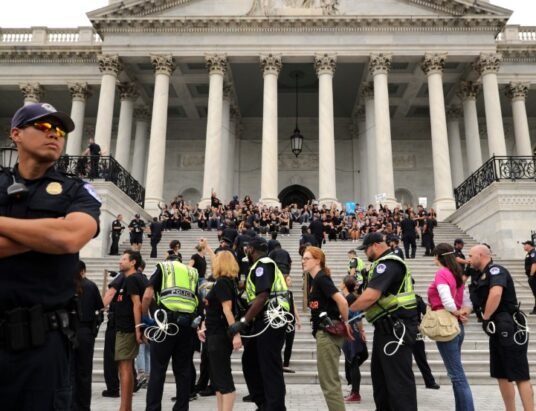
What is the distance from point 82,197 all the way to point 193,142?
34.3m

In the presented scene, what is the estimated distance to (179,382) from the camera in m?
5.78

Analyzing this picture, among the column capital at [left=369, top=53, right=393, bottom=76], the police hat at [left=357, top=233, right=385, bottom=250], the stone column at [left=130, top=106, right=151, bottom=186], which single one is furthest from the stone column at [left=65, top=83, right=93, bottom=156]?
the police hat at [left=357, top=233, right=385, bottom=250]

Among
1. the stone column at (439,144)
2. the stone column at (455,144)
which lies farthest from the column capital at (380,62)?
the stone column at (455,144)

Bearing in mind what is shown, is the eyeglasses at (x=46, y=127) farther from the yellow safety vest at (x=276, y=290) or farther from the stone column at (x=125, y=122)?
the stone column at (x=125, y=122)

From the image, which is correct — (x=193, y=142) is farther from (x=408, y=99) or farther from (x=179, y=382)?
(x=179, y=382)

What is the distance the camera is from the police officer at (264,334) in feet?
17.0

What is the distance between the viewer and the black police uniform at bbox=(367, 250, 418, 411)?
467 centimetres

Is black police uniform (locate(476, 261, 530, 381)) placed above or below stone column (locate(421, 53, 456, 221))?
below

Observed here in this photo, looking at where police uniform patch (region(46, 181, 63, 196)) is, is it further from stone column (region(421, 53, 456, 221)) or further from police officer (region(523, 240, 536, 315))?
stone column (region(421, 53, 456, 221))

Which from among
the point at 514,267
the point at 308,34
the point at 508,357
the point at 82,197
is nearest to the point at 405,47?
the point at 308,34

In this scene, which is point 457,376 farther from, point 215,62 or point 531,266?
point 215,62

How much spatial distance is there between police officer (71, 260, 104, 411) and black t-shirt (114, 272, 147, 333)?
Answer: 0.82ft

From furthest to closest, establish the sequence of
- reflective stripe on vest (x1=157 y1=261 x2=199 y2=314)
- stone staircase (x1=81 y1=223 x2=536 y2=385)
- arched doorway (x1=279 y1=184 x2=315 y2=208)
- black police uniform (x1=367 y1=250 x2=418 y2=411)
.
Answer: arched doorway (x1=279 y1=184 x2=315 y2=208), stone staircase (x1=81 y1=223 x2=536 y2=385), reflective stripe on vest (x1=157 y1=261 x2=199 y2=314), black police uniform (x1=367 y1=250 x2=418 y2=411)

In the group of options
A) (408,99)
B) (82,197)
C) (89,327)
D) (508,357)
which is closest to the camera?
(82,197)
